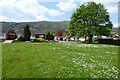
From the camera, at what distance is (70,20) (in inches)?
2844

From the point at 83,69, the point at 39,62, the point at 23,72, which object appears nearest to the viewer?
the point at 23,72

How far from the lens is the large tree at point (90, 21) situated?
222 feet

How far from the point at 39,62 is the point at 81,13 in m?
54.2

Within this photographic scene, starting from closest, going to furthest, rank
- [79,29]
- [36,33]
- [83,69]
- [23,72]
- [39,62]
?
[23,72] → [83,69] → [39,62] → [79,29] → [36,33]

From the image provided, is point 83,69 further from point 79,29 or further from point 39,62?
point 79,29

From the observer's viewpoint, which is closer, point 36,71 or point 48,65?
point 36,71

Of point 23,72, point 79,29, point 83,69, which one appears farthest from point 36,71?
point 79,29

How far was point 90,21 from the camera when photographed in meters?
68.9

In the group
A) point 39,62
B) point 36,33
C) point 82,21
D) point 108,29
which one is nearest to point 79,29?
point 82,21

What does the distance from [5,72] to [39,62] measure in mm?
2974

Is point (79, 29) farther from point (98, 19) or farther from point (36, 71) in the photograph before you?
point (36, 71)

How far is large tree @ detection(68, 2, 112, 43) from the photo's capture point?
6756cm

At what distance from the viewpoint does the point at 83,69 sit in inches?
588

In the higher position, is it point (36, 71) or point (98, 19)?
point (98, 19)
